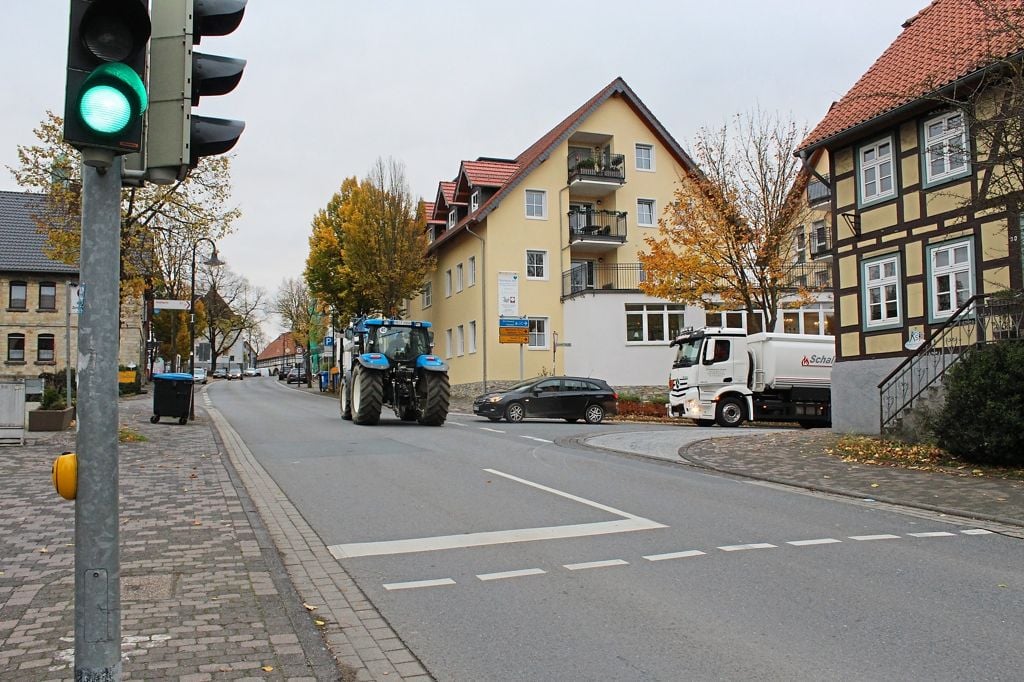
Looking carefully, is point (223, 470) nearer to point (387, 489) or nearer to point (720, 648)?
point (387, 489)

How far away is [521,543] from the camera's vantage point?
308 inches

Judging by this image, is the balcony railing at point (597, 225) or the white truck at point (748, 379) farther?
the balcony railing at point (597, 225)

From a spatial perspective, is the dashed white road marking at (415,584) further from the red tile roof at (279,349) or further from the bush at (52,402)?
the red tile roof at (279,349)

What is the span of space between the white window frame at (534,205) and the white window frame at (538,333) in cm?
478

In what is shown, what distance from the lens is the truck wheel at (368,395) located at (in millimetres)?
21594

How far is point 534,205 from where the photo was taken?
40.7 metres

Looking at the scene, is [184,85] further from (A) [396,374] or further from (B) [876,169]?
(B) [876,169]

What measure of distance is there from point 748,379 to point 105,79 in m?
25.1

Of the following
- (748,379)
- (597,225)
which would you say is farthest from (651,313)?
(748,379)

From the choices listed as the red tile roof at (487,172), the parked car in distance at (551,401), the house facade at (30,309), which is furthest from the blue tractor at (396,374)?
the house facade at (30,309)

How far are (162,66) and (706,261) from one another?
30277 millimetres

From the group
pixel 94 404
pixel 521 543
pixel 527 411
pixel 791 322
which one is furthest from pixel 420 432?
pixel 791 322

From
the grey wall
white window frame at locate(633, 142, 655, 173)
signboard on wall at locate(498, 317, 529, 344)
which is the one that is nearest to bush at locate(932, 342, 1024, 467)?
the grey wall

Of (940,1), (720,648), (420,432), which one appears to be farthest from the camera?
(940,1)
